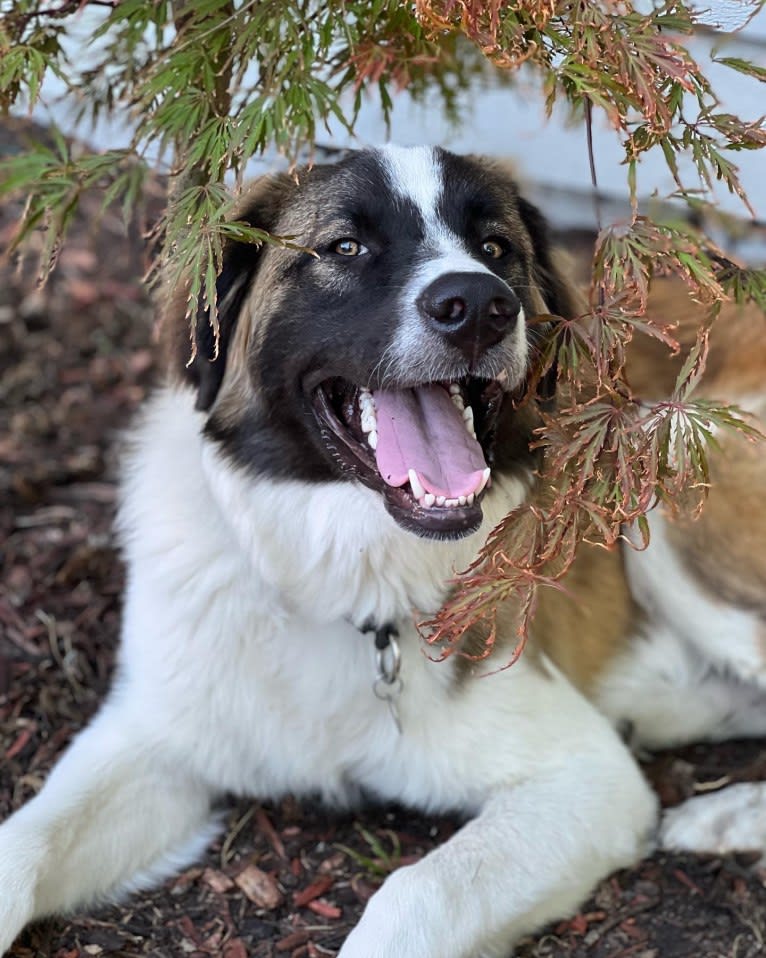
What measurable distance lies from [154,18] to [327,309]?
2.23 ft

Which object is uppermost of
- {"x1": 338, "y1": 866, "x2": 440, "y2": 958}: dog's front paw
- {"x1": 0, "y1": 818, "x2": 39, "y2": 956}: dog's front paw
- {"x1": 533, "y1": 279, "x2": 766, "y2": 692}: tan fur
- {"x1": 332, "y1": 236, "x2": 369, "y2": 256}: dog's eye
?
{"x1": 332, "y1": 236, "x2": 369, "y2": 256}: dog's eye

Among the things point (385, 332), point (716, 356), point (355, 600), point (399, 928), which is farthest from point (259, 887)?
point (716, 356)

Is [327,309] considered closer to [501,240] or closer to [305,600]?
[501,240]

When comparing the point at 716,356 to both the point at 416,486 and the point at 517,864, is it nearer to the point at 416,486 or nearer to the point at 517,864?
the point at 416,486

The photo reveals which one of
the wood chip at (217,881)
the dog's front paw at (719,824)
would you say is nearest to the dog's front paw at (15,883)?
the wood chip at (217,881)

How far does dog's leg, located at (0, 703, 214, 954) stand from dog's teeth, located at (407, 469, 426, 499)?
0.97 metres

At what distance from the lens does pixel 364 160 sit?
2.65 m

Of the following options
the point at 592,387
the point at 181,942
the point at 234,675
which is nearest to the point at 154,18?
the point at 592,387

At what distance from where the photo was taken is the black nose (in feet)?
7.46

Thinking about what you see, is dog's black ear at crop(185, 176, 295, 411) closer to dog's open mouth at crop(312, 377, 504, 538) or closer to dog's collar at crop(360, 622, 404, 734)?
dog's open mouth at crop(312, 377, 504, 538)

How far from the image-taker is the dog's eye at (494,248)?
268 cm

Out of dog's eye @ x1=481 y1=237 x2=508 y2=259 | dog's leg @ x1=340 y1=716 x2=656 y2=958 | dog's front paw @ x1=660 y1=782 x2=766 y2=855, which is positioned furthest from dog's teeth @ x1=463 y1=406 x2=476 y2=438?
dog's front paw @ x1=660 y1=782 x2=766 y2=855

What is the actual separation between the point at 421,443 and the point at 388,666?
61 cm

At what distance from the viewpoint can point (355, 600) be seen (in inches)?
108
